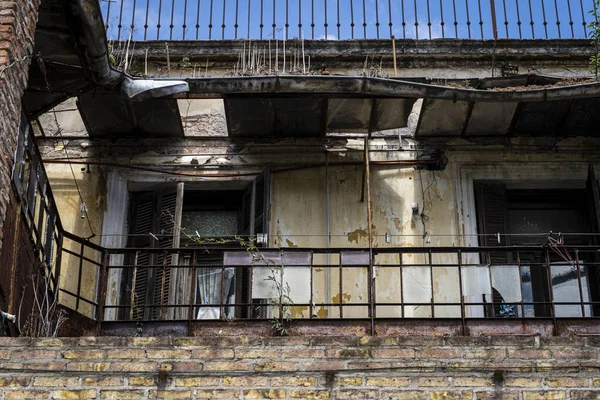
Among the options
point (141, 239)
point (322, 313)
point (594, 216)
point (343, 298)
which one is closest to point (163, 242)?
point (141, 239)

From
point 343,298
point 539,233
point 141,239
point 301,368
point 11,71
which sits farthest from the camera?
point 539,233

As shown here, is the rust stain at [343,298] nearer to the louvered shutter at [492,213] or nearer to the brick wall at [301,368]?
the louvered shutter at [492,213]

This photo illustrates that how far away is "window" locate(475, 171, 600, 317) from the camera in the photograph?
11719mm

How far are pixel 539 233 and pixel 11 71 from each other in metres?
6.68

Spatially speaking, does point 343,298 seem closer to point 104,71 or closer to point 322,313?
point 322,313

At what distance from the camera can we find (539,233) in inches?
488

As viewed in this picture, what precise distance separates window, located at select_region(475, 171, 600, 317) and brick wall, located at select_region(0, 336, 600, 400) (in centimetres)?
362

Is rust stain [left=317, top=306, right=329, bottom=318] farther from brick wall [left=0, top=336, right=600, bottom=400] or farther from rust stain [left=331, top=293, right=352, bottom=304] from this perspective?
brick wall [left=0, top=336, right=600, bottom=400]

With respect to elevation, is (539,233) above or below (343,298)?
above

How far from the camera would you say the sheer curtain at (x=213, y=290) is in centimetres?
1150

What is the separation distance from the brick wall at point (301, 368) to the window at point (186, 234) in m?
3.46

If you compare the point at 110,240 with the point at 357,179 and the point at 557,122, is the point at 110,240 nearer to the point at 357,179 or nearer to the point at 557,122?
the point at 357,179

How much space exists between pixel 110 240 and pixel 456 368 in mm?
5653

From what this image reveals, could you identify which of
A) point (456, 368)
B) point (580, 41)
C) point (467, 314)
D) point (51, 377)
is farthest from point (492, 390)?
point (580, 41)
